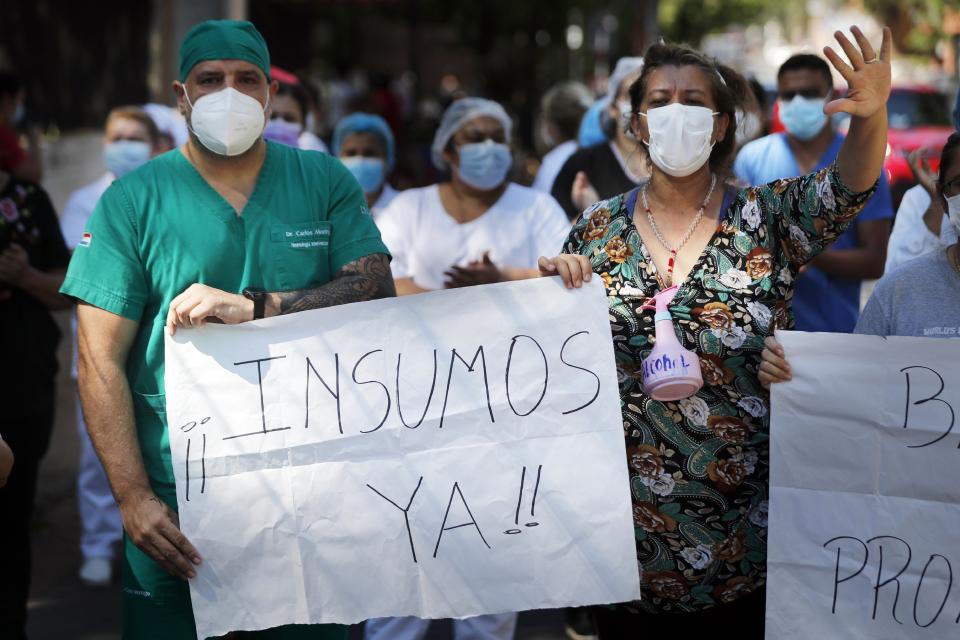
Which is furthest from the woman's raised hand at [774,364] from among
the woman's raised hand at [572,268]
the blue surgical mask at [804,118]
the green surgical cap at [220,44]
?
the blue surgical mask at [804,118]

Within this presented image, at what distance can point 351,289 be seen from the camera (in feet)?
10.6

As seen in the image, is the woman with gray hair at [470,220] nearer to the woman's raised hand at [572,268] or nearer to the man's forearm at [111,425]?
the woman's raised hand at [572,268]

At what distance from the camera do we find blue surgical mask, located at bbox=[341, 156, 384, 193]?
19.8 ft

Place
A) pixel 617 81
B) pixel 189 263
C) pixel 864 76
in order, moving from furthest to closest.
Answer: pixel 617 81, pixel 189 263, pixel 864 76

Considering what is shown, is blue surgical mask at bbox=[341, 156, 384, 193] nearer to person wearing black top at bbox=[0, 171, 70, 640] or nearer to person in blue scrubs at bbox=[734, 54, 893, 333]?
person wearing black top at bbox=[0, 171, 70, 640]

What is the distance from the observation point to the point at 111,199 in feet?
10.2

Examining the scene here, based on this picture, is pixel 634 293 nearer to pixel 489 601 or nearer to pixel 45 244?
pixel 489 601

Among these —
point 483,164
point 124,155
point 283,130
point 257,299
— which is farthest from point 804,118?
point 124,155

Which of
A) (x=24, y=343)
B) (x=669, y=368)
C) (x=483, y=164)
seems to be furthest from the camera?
(x=483, y=164)

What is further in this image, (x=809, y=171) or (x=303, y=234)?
(x=809, y=171)

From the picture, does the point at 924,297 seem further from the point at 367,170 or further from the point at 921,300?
the point at 367,170

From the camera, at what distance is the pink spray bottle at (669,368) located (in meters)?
2.98

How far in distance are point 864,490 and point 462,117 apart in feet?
8.81

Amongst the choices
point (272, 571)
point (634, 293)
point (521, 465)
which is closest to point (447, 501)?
point (521, 465)
